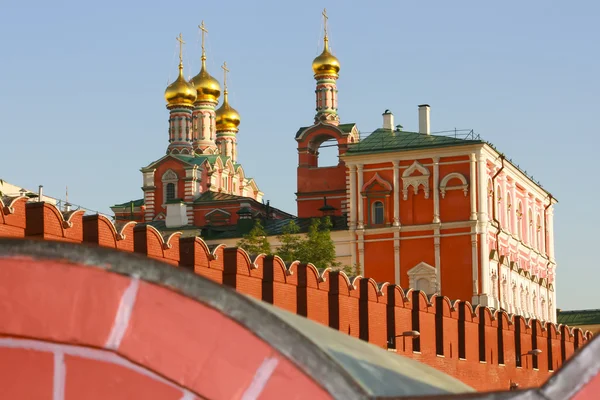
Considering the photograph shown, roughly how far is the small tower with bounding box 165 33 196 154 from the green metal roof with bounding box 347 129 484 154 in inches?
484

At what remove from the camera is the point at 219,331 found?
171 inches

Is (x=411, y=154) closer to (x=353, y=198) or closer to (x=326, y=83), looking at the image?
(x=353, y=198)

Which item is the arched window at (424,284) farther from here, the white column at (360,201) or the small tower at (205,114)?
the small tower at (205,114)

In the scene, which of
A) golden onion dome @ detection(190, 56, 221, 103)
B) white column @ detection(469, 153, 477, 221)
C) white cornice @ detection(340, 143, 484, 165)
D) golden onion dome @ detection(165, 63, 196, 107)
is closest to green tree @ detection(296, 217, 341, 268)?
white cornice @ detection(340, 143, 484, 165)

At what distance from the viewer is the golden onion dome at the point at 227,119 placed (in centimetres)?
6950

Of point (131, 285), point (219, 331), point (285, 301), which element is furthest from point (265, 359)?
point (285, 301)

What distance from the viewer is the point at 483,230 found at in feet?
156

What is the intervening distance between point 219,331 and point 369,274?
1770 inches

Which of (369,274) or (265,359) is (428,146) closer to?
(369,274)

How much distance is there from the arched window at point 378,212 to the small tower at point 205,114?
15159mm

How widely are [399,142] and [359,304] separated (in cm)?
2245

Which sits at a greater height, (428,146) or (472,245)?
(428,146)

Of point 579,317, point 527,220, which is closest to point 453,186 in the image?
point 527,220

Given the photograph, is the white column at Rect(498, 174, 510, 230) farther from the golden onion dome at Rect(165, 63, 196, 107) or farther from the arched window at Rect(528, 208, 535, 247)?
the golden onion dome at Rect(165, 63, 196, 107)
